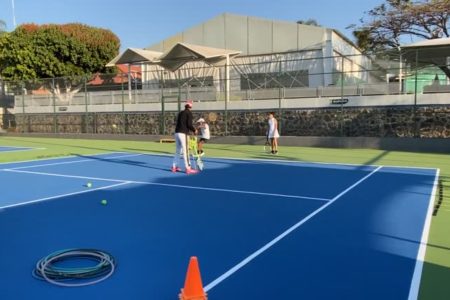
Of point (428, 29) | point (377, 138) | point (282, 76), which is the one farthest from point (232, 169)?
point (428, 29)

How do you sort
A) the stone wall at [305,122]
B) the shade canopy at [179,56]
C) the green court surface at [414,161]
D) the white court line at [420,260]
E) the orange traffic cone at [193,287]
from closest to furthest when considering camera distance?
the orange traffic cone at [193,287] → the white court line at [420,260] → the green court surface at [414,161] → the stone wall at [305,122] → the shade canopy at [179,56]

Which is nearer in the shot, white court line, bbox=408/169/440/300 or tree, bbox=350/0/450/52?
white court line, bbox=408/169/440/300

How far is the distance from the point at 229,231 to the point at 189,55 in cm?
2314

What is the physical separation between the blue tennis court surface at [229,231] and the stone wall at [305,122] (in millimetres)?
8453

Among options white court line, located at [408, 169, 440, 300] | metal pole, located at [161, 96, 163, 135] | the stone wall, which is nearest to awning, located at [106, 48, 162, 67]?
the stone wall

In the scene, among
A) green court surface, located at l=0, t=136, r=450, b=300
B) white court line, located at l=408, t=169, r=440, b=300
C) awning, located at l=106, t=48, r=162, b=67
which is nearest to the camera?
white court line, located at l=408, t=169, r=440, b=300

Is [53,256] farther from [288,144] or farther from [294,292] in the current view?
[288,144]

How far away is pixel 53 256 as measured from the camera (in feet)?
17.6

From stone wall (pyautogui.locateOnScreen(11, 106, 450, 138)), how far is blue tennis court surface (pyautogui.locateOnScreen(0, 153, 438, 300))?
8.45m

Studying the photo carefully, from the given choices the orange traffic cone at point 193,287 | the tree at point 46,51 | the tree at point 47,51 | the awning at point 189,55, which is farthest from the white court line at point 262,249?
the tree at point 47,51

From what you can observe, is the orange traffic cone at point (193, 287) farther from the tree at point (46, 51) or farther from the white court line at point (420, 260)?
the tree at point (46, 51)

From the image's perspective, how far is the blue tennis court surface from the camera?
4.77m

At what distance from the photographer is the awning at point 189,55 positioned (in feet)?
91.6

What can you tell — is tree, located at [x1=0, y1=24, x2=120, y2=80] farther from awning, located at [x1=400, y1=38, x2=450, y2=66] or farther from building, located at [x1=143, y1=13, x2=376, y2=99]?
awning, located at [x1=400, y1=38, x2=450, y2=66]
